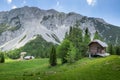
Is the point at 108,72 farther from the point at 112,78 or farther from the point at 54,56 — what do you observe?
the point at 54,56

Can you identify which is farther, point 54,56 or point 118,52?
point 118,52

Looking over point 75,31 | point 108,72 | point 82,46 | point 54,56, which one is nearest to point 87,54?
point 82,46

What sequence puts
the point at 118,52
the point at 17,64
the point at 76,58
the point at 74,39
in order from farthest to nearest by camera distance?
the point at 118,52 < the point at 17,64 < the point at 74,39 < the point at 76,58

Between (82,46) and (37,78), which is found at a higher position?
(82,46)

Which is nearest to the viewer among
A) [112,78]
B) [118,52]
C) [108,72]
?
[112,78]

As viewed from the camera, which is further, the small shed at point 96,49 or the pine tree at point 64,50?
the small shed at point 96,49

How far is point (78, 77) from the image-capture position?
5469cm

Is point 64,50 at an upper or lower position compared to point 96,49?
Answer: lower

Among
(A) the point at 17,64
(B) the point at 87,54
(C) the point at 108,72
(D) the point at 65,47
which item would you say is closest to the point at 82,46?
(B) the point at 87,54

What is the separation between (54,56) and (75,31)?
21.4 m

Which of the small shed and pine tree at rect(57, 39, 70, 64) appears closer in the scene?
pine tree at rect(57, 39, 70, 64)

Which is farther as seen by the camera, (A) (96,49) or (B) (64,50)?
(A) (96,49)

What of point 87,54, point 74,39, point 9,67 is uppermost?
point 74,39

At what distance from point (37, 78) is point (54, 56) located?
50.2 meters
